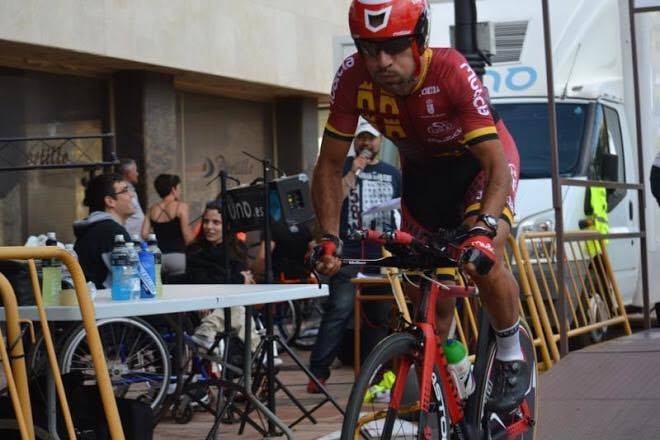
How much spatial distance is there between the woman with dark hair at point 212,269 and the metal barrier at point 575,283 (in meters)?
2.17

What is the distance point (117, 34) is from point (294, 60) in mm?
4420

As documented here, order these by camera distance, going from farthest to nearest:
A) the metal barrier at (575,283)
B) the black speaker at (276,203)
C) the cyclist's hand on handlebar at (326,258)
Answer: the metal barrier at (575,283), the black speaker at (276,203), the cyclist's hand on handlebar at (326,258)

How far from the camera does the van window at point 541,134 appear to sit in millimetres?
12641

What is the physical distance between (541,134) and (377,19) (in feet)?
26.1

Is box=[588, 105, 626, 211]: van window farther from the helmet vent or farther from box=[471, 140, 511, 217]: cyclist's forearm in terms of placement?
the helmet vent

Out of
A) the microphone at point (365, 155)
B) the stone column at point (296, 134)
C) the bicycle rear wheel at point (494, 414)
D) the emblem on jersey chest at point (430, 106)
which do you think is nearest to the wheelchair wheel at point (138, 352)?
the microphone at point (365, 155)

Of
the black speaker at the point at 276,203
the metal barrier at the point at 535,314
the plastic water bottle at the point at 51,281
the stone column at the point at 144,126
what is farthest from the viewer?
the stone column at the point at 144,126

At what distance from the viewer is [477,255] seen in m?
4.64

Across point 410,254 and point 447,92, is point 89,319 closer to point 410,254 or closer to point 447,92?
point 410,254

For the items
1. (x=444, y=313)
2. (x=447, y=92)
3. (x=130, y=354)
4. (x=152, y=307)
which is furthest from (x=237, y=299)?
(x=130, y=354)

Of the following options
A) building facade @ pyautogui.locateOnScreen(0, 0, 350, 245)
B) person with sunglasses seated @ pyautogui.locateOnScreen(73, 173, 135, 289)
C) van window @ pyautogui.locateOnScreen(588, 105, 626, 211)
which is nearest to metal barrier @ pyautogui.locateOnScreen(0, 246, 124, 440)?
person with sunglasses seated @ pyautogui.locateOnScreen(73, 173, 135, 289)

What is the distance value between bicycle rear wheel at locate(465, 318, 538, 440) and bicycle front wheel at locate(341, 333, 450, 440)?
0.52m

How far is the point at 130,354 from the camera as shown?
8.84m

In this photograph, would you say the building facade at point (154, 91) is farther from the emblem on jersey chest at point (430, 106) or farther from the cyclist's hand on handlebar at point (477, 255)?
the cyclist's hand on handlebar at point (477, 255)
